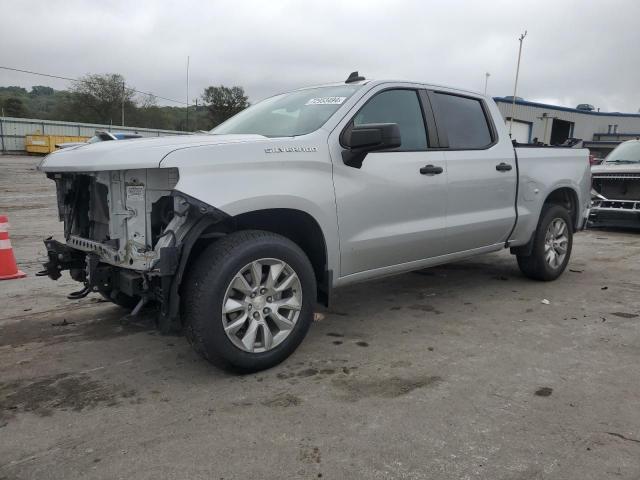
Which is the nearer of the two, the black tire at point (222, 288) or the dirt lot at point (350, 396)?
the dirt lot at point (350, 396)

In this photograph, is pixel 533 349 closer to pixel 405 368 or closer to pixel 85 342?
pixel 405 368

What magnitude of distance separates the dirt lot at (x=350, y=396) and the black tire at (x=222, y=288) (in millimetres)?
157

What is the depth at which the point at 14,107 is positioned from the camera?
55750 mm

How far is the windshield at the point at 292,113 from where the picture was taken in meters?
3.93

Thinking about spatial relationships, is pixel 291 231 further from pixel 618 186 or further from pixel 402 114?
pixel 618 186

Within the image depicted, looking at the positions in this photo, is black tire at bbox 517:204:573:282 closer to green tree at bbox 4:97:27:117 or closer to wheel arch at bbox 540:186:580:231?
wheel arch at bbox 540:186:580:231

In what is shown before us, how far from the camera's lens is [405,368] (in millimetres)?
3562

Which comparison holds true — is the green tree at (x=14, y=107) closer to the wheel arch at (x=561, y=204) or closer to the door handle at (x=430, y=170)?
the wheel arch at (x=561, y=204)

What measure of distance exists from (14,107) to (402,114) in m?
62.0

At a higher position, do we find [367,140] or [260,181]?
[367,140]

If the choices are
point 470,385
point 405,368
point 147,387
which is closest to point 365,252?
point 405,368

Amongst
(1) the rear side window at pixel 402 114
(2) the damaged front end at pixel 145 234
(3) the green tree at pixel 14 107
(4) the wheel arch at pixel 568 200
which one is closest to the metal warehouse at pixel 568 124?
(4) the wheel arch at pixel 568 200

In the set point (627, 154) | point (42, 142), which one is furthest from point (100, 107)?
point (627, 154)

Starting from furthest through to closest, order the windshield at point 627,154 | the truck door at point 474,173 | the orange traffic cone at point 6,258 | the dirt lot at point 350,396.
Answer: the windshield at point 627,154 → the orange traffic cone at point 6,258 → the truck door at point 474,173 → the dirt lot at point 350,396
